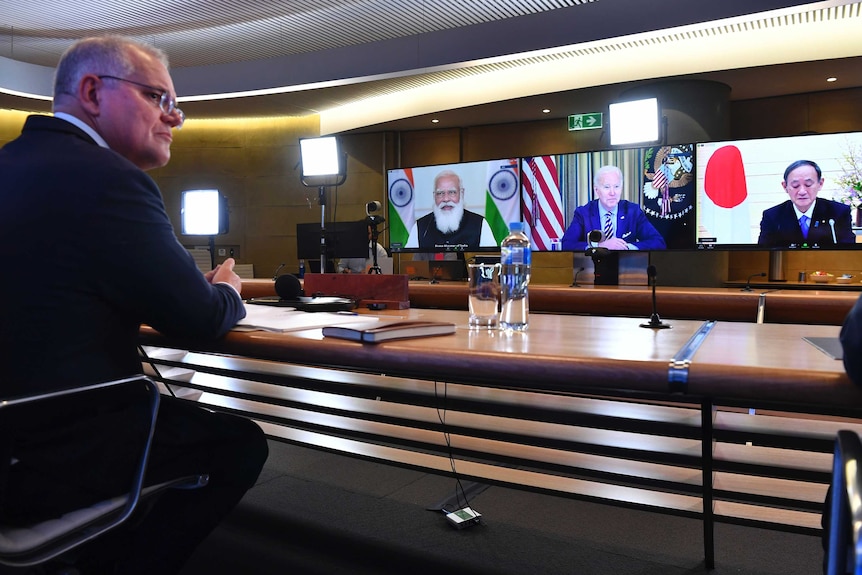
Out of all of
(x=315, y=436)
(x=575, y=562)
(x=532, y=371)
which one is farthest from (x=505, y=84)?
(x=532, y=371)

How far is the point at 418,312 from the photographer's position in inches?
75.3

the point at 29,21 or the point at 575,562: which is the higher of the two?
the point at 29,21

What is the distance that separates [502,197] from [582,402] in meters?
1.64

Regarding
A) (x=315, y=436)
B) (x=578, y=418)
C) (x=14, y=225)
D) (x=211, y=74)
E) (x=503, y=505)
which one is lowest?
(x=503, y=505)

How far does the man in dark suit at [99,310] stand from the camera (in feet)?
3.47

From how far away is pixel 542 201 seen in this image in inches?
127

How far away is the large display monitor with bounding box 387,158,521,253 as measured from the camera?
11.0 ft

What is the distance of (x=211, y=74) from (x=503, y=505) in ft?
20.0

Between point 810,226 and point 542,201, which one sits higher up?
point 542,201

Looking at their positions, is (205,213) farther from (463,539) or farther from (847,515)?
(847,515)

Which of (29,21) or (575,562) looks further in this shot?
(29,21)

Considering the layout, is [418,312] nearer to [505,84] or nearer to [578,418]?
[578,418]

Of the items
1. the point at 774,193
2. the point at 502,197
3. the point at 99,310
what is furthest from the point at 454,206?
the point at 99,310

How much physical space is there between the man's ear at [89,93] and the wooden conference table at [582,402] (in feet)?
1.64
